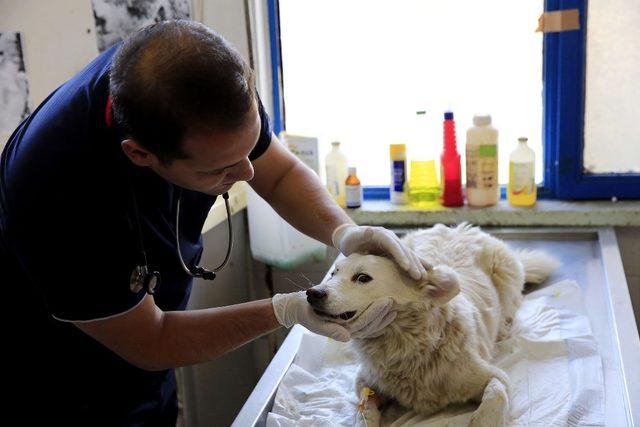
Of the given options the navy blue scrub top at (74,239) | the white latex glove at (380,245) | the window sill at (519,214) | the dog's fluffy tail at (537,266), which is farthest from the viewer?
the window sill at (519,214)

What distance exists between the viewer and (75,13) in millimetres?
2125

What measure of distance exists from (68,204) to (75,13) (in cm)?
104

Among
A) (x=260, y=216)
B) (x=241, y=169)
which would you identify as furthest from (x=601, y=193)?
(x=241, y=169)

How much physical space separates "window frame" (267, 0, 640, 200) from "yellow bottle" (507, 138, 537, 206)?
0.16m

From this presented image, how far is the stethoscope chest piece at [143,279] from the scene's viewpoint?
1.41 m

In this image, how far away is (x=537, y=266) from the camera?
8.32 ft

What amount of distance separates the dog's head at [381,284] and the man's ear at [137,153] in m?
0.56

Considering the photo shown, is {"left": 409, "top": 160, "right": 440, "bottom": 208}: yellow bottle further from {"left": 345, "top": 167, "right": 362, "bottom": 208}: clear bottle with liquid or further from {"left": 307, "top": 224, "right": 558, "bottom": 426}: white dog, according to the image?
{"left": 307, "top": 224, "right": 558, "bottom": 426}: white dog

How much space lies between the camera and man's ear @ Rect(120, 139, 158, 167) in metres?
1.30

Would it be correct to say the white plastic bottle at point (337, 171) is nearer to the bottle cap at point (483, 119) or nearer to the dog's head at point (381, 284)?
the bottle cap at point (483, 119)

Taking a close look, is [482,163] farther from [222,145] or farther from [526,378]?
[222,145]

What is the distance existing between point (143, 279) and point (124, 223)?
126 mm

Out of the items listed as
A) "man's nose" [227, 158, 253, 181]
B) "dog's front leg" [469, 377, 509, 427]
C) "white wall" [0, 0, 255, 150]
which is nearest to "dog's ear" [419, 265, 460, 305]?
"dog's front leg" [469, 377, 509, 427]

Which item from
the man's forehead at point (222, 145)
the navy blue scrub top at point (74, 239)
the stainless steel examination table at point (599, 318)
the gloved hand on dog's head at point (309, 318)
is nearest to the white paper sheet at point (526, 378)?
the stainless steel examination table at point (599, 318)
